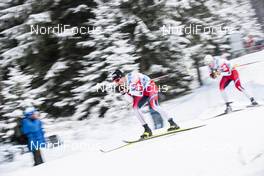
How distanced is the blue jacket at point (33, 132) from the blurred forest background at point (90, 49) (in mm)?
3448

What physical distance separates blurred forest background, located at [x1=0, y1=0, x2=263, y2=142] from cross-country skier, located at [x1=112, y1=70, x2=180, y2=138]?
3694mm

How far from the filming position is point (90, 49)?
15266 mm

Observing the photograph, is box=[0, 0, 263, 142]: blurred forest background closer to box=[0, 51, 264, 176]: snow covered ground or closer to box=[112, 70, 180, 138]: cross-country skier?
box=[0, 51, 264, 176]: snow covered ground

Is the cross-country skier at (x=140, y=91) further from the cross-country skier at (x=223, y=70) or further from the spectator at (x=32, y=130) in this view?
the cross-country skier at (x=223, y=70)

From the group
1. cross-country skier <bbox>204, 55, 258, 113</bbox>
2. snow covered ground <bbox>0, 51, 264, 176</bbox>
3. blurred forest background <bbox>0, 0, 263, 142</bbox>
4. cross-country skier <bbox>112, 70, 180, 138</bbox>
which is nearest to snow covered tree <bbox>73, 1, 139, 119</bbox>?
blurred forest background <bbox>0, 0, 263, 142</bbox>

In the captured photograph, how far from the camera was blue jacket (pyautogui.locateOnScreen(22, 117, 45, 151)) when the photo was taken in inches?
392

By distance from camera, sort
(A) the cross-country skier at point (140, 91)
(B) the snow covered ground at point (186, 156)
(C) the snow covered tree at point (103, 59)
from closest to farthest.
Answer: (B) the snow covered ground at point (186, 156) → (A) the cross-country skier at point (140, 91) → (C) the snow covered tree at point (103, 59)

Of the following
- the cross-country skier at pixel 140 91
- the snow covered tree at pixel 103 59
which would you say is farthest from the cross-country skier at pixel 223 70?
the snow covered tree at pixel 103 59

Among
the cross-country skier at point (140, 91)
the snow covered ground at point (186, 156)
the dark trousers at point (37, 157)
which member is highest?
the cross-country skier at point (140, 91)

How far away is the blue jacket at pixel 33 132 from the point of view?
9953 mm

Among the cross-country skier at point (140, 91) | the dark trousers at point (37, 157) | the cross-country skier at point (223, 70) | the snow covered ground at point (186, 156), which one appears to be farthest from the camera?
the cross-country skier at point (223, 70)

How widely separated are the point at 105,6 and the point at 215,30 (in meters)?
4.93

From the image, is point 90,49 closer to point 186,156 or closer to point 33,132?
point 33,132

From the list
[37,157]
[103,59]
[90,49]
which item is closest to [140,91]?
[37,157]
